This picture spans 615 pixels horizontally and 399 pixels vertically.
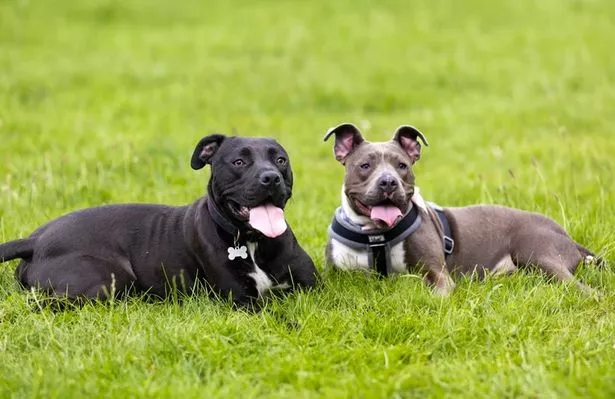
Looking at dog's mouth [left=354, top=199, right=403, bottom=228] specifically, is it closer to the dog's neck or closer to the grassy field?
the dog's neck

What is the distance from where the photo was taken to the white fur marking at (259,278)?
21.5 feet

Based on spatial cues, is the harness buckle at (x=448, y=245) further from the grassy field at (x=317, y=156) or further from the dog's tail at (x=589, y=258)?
the dog's tail at (x=589, y=258)

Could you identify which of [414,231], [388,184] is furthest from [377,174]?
[414,231]

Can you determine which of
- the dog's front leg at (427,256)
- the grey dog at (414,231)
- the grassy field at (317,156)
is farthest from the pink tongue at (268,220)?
the dog's front leg at (427,256)

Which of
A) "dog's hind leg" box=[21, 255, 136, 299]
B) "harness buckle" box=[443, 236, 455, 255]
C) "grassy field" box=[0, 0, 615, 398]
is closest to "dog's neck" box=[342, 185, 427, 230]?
"harness buckle" box=[443, 236, 455, 255]

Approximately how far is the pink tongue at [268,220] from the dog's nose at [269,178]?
0.19m

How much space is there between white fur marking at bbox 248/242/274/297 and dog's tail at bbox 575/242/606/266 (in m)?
2.35

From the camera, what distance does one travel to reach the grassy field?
17.3ft

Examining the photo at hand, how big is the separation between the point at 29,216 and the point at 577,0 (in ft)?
49.2

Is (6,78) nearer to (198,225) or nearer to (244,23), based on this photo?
(244,23)

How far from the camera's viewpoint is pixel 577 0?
20297mm

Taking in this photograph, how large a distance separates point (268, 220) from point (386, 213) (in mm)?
968

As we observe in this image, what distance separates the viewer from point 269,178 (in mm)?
6270

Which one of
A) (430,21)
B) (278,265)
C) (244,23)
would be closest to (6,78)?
(244,23)
